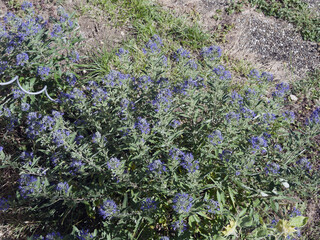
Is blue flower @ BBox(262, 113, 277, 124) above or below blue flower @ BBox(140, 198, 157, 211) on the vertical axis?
above

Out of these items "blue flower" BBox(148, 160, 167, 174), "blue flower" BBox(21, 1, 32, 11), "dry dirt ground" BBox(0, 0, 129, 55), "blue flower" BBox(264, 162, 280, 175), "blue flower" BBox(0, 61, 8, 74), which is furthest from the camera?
"dry dirt ground" BBox(0, 0, 129, 55)

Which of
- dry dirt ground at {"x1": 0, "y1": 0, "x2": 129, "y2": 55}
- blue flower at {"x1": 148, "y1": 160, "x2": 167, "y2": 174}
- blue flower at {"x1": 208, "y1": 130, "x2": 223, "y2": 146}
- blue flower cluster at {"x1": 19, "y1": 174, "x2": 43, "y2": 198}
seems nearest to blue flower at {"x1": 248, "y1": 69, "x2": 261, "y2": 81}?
blue flower at {"x1": 208, "y1": 130, "x2": 223, "y2": 146}

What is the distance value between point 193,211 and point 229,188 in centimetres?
62

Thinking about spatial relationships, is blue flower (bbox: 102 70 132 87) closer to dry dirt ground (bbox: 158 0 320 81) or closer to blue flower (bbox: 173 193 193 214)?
blue flower (bbox: 173 193 193 214)

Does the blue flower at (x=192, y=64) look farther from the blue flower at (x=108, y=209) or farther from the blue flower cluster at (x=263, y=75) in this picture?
the blue flower at (x=108, y=209)

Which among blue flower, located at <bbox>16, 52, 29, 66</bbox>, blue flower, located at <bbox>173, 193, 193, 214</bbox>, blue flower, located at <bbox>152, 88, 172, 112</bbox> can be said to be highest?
blue flower, located at <bbox>152, 88, 172, 112</bbox>

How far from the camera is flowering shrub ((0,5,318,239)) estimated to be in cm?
287

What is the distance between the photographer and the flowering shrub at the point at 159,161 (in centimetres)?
287

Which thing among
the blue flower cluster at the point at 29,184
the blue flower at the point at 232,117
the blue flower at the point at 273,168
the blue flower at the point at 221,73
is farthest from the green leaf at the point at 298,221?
the blue flower cluster at the point at 29,184

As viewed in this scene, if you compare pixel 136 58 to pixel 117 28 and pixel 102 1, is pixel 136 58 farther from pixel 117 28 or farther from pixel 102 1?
pixel 102 1

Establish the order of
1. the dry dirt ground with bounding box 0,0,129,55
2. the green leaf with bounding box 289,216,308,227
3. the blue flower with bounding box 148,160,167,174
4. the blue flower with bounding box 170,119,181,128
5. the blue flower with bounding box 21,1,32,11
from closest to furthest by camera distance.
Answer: the green leaf with bounding box 289,216,308,227, the blue flower with bounding box 148,160,167,174, the blue flower with bounding box 170,119,181,128, the blue flower with bounding box 21,1,32,11, the dry dirt ground with bounding box 0,0,129,55

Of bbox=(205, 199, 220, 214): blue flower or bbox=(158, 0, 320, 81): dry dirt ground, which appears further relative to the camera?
bbox=(158, 0, 320, 81): dry dirt ground

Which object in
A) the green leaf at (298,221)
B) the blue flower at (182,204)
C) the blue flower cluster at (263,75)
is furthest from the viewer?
the blue flower cluster at (263,75)

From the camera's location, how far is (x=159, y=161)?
2.73 meters
